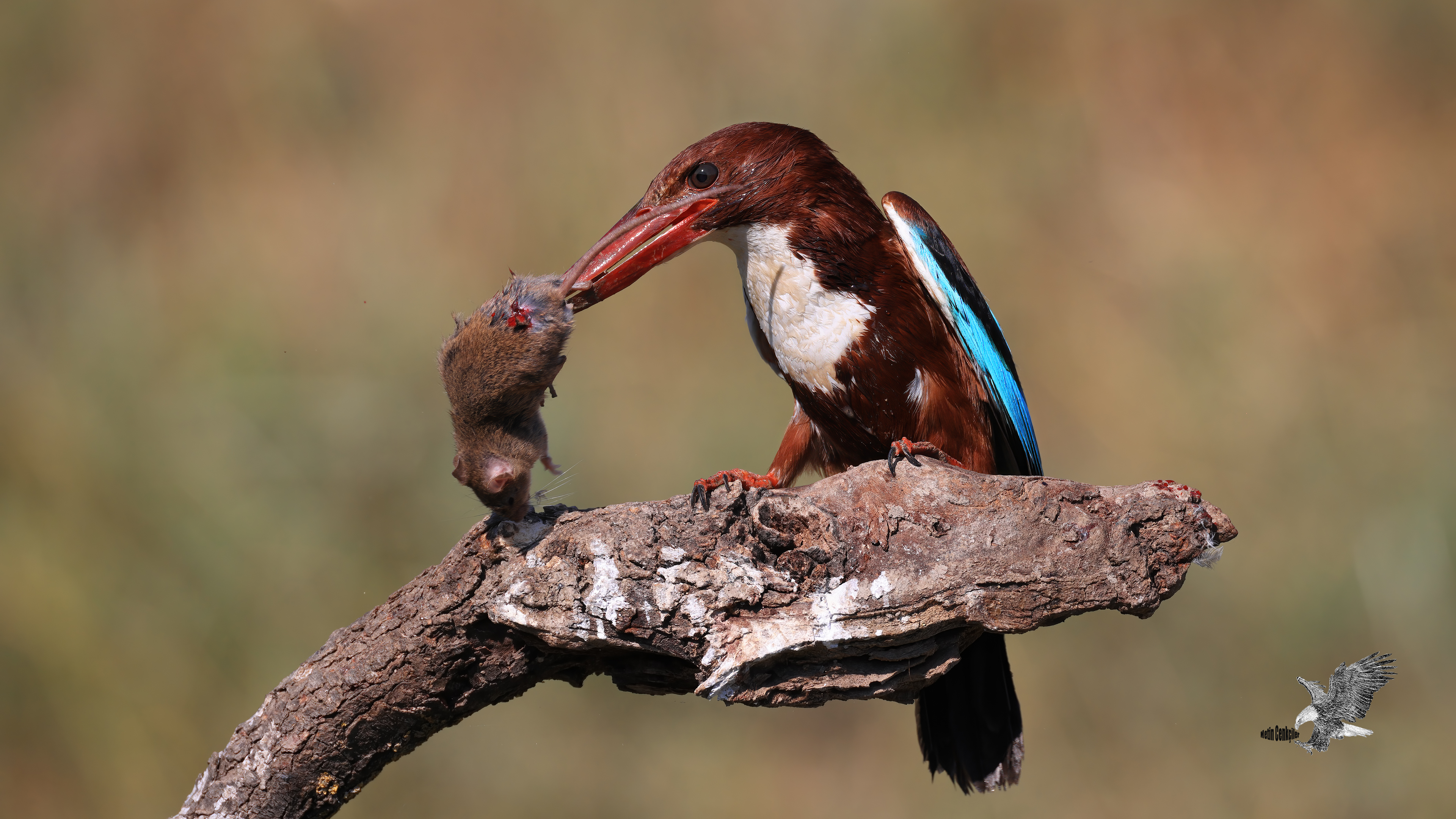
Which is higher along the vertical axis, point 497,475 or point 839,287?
point 839,287

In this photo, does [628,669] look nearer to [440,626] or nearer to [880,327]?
[440,626]

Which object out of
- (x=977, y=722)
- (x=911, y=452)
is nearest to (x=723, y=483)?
(x=911, y=452)

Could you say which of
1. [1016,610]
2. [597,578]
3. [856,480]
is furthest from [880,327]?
[597,578]

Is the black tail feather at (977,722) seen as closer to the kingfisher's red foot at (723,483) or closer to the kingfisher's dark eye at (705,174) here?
the kingfisher's red foot at (723,483)

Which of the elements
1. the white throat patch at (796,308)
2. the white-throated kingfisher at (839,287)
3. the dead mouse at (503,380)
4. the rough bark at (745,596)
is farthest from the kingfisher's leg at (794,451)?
the dead mouse at (503,380)

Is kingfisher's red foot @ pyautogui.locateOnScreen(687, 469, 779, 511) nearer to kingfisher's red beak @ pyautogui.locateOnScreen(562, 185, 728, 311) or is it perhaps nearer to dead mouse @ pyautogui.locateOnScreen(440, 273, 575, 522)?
dead mouse @ pyautogui.locateOnScreen(440, 273, 575, 522)

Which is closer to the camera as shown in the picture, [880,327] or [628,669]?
[628,669]

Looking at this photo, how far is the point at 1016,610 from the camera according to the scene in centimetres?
166

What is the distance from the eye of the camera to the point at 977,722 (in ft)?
7.77

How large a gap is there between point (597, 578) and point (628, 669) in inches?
10.4

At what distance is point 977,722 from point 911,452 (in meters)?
0.88

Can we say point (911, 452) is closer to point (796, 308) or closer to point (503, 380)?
point (796, 308)

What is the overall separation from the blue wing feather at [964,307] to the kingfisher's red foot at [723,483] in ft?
1.84

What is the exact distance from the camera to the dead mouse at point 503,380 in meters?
1.57
